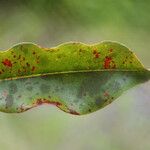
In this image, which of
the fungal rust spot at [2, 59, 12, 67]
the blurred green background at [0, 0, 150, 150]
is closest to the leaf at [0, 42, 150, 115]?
the fungal rust spot at [2, 59, 12, 67]

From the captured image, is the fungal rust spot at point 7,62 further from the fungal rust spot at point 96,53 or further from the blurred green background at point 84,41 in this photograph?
the blurred green background at point 84,41

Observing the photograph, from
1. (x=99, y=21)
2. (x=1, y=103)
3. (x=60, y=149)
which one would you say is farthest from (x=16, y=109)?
(x=99, y=21)

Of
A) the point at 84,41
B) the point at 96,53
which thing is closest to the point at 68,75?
the point at 96,53

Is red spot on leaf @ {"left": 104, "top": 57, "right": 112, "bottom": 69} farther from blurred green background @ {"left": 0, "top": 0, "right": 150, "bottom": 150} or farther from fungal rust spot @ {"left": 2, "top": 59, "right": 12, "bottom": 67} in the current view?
blurred green background @ {"left": 0, "top": 0, "right": 150, "bottom": 150}

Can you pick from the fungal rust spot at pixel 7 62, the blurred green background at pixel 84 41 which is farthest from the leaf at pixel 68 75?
the blurred green background at pixel 84 41

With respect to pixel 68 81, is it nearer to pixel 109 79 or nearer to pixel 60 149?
pixel 109 79

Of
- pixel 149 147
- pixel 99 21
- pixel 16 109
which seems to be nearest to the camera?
pixel 16 109
